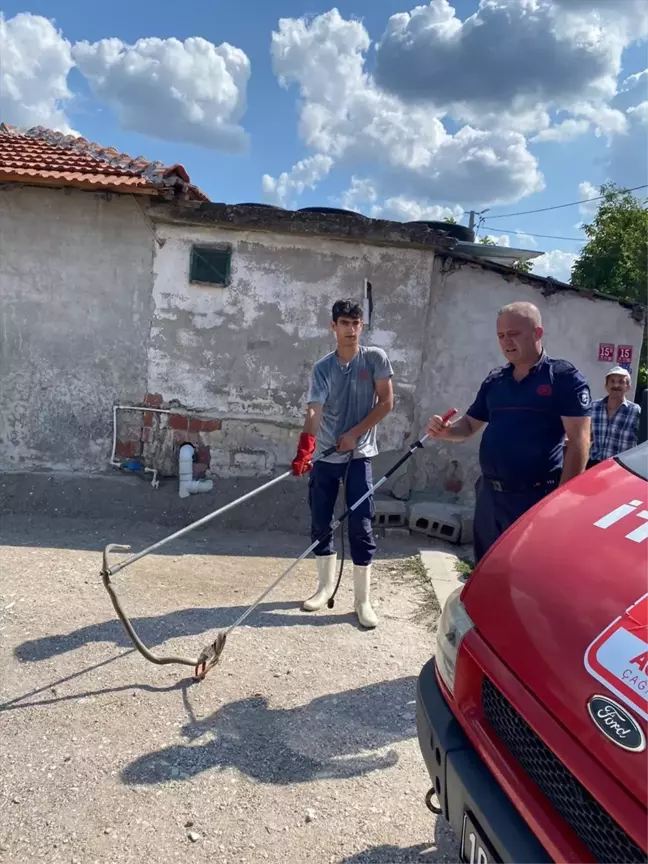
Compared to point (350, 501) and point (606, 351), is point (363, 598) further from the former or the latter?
point (606, 351)

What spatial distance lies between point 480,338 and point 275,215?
255 cm

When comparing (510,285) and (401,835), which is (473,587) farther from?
(510,285)

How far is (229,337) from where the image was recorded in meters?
7.05

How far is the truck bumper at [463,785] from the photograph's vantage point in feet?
4.92

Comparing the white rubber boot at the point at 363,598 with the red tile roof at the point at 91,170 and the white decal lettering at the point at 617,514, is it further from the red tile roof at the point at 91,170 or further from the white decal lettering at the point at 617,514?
the red tile roof at the point at 91,170

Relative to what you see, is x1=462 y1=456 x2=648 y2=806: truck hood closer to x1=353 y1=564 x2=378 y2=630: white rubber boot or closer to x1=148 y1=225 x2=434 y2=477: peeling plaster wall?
x1=353 y1=564 x2=378 y2=630: white rubber boot

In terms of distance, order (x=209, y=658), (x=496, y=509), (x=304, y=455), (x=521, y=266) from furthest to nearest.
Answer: (x=521, y=266), (x=304, y=455), (x=209, y=658), (x=496, y=509)

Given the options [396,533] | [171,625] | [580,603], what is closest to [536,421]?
[580,603]

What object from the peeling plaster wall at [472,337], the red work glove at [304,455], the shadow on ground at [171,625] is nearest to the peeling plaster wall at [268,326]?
the peeling plaster wall at [472,337]

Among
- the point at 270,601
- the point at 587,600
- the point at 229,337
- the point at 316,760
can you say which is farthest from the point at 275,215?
the point at 587,600

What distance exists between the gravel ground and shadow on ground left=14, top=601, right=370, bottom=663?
15 mm

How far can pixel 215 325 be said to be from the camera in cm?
704

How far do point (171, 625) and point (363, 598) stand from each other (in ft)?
4.09

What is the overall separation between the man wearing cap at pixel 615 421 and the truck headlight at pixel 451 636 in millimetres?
3793
